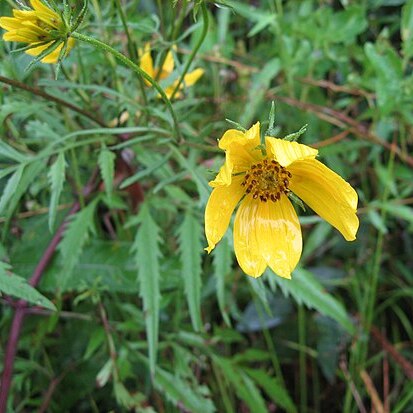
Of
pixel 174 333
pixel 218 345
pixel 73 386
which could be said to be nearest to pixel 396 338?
pixel 218 345

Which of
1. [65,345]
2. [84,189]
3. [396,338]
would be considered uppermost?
[84,189]

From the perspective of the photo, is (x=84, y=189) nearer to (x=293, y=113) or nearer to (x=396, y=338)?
(x=293, y=113)

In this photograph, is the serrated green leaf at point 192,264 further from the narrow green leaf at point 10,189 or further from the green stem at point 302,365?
the green stem at point 302,365

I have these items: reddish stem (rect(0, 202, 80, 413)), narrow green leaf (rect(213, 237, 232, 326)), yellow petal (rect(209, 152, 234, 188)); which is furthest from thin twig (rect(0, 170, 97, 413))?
yellow petal (rect(209, 152, 234, 188))

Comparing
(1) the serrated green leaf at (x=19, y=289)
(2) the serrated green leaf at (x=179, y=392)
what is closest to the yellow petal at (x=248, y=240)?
(1) the serrated green leaf at (x=19, y=289)

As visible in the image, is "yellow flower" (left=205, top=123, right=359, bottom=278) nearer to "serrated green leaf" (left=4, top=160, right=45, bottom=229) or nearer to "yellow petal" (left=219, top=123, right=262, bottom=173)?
"yellow petal" (left=219, top=123, right=262, bottom=173)

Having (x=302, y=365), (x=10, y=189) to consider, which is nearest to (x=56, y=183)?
(x=10, y=189)
